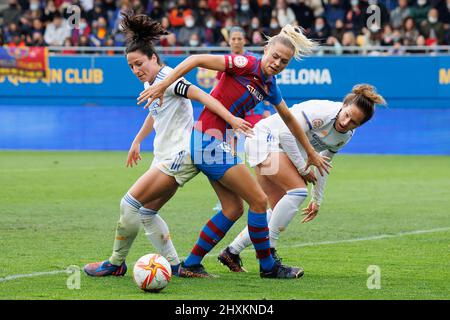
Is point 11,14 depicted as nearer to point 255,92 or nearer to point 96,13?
point 96,13

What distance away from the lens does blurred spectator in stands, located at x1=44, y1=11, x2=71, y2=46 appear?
25.9 metres

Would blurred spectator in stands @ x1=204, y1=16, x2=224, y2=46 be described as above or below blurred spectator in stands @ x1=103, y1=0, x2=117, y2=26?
below

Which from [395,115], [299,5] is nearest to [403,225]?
[395,115]

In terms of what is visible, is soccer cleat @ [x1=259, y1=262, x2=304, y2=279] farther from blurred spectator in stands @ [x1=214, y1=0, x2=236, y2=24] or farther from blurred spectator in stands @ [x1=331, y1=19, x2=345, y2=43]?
blurred spectator in stands @ [x1=214, y1=0, x2=236, y2=24]

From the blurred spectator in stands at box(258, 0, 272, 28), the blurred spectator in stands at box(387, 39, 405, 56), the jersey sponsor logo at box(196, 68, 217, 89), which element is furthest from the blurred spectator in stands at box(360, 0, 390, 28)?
the jersey sponsor logo at box(196, 68, 217, 89)

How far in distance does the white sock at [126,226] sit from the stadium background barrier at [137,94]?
48.3 feet

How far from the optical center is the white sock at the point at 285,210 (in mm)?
8695

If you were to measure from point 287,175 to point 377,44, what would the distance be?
15770 mm

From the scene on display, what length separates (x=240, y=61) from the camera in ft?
26.0

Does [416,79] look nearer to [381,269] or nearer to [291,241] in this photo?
[291,241]

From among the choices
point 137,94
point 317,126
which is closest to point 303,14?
point 137,94

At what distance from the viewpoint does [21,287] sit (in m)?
7.48

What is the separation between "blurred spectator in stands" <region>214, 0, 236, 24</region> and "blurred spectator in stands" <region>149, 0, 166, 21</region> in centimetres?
147

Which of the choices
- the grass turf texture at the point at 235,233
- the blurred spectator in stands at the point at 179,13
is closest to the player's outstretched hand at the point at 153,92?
the grass turf texture at the point at 235,233
